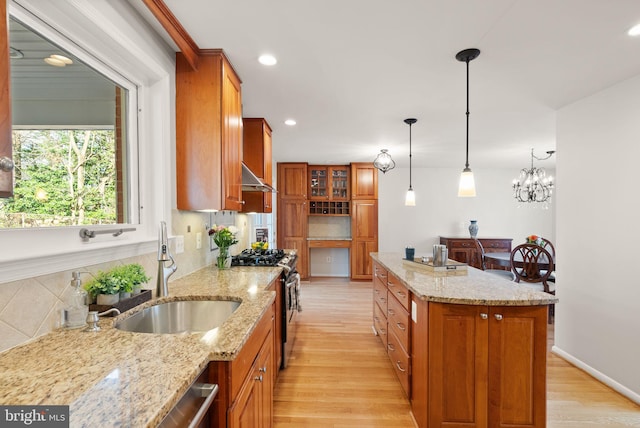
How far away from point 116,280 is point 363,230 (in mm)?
4984

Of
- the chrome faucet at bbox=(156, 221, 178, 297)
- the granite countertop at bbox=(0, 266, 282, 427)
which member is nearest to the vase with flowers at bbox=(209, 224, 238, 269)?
the chrome faucet at bbox=(156, 221, 178, 297)

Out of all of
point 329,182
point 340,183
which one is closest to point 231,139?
point 329,182

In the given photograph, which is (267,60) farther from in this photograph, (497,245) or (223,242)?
(497,245)

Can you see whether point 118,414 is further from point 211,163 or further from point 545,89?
point 545,89

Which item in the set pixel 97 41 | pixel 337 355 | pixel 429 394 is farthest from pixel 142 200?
pixel 337 355

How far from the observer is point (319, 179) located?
20.1 feet

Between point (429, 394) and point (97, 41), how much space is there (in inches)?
98.2

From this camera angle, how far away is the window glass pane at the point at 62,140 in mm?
1058

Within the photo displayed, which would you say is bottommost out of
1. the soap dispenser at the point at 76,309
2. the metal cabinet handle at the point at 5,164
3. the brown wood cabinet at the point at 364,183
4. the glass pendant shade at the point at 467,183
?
the soap dispenser at the point at 76,309

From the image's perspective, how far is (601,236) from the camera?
95.9 inches

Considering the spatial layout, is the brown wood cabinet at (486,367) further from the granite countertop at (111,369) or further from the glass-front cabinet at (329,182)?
the glass-front cabinet at (329,182)

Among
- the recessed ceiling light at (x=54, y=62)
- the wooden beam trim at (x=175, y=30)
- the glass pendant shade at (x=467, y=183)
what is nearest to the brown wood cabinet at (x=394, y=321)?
the glass pendant shade at (x=467, y=183)

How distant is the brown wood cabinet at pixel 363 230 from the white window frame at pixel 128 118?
4.38 m
